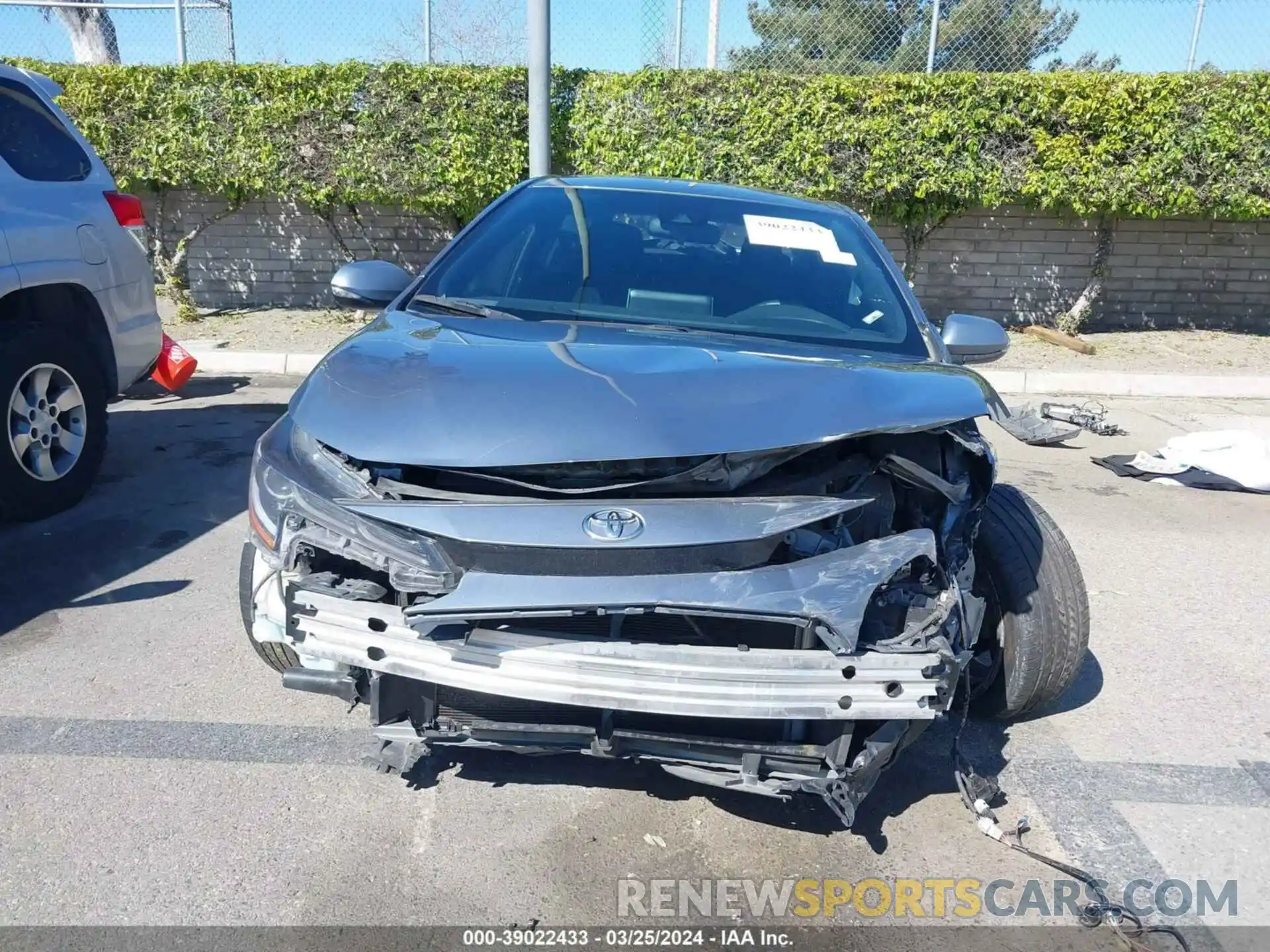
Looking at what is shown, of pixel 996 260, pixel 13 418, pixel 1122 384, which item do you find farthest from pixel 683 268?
pixel 996 260

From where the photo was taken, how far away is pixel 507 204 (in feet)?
13.0

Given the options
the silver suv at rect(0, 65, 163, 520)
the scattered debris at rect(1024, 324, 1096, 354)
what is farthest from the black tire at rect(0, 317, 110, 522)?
the scattered debris at rect(1024, 324, 1096, 354)

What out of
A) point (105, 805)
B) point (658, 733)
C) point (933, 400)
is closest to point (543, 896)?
point (658, 733)

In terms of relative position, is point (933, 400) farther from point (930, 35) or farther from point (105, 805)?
point (930, 35)

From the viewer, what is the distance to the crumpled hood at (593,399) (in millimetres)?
2273

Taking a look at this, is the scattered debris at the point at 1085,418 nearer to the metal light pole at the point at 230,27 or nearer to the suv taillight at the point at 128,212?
the suv taillight at the point at 128,212

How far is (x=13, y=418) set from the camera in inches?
178

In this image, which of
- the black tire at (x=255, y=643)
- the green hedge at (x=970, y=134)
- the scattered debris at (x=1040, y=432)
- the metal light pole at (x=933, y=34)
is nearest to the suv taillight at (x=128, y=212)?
the black tire at (x=255, y=643)

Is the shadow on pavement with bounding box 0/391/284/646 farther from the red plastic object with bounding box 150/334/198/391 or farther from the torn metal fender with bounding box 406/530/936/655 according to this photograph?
the torn metal fender with bounding box 406/530/936/655

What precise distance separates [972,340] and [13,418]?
420cm

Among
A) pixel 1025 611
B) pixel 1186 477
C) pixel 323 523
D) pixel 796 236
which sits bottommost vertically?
pixel 1186 477

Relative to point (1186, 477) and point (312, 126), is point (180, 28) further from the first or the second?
point (1186, 477)

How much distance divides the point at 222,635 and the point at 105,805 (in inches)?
42.3

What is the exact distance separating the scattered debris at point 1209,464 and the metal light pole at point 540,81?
17.1ft
